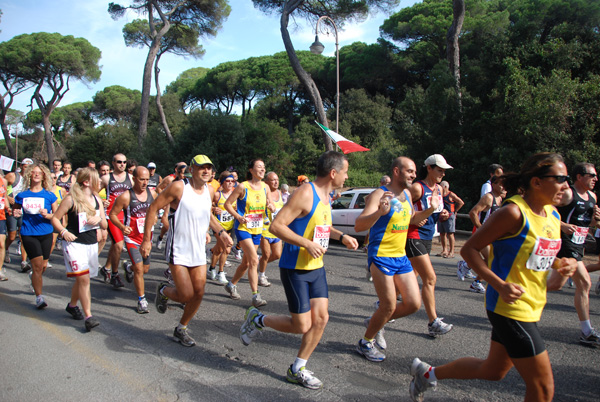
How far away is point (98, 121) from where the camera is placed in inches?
2111

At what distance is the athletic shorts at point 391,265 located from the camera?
3.93 metres

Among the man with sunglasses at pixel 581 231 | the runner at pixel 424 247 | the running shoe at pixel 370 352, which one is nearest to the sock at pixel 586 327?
the man with sunglasses at pixel 581 231

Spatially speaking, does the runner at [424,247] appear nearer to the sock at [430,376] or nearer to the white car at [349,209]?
the sock at [430,376]

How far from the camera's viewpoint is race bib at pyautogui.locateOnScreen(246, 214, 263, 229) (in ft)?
20.0

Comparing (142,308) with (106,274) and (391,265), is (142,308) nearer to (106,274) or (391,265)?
(106,274)

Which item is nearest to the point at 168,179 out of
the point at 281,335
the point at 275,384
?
the point at 281,335

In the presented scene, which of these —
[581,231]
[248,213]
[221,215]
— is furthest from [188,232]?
[581,231]

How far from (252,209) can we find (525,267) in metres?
4.22

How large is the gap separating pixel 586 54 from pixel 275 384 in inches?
611

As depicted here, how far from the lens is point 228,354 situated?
411cm

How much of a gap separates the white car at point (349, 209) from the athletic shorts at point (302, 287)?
321 inches

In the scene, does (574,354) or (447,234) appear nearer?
(574,354)

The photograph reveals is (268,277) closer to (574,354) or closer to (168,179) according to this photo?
(168,179)

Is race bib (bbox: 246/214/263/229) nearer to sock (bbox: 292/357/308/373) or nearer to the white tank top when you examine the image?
the white tank top
